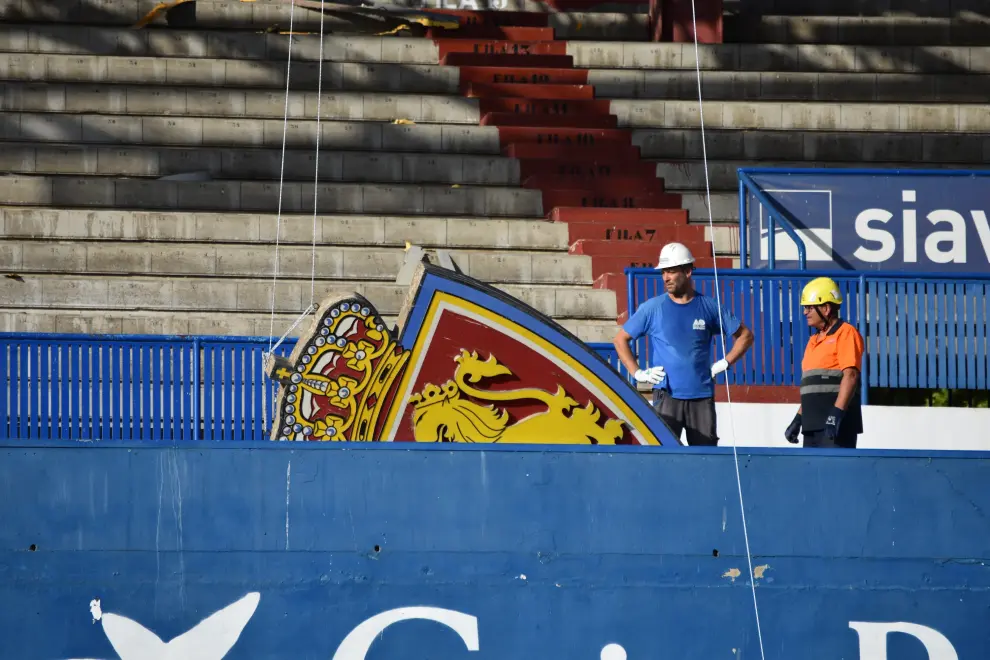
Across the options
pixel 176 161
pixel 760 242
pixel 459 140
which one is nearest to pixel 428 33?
pixel 459 140

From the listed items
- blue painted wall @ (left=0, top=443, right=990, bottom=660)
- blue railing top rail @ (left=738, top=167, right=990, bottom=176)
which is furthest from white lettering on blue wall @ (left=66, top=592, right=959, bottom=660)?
blue railing top rail @ (left=738, top=167, right=990, bottom=176)

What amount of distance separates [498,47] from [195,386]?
10.4 m

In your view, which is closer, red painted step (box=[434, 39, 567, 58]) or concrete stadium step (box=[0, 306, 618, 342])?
concrete stadium step (box=[0, 306, 618, 342])

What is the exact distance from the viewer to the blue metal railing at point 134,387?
8336 mm

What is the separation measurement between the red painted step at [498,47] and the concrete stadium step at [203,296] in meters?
5.57

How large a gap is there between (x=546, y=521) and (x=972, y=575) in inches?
83.7

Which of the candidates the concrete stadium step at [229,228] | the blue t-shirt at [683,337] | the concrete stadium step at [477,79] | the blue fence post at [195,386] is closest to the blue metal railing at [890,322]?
the blue t-shirt at [683,337]

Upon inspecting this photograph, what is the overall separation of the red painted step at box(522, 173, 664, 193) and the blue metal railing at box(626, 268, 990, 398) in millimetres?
5145

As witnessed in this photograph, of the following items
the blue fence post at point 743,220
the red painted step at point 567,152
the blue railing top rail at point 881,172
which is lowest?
the blue fence post at point 743,220

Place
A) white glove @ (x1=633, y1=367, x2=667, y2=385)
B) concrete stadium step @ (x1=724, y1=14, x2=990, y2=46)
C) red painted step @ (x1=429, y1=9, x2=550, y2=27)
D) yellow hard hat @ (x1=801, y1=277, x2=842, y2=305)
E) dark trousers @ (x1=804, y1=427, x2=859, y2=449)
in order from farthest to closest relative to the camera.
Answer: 1. concrete stadium step @ (x1=724, y1=14, x2=990, y2=46)
2. red painted step @ (x1=429, y1=9, x2=550, y2=27)
3. yellow hard hat @ (x1=801, y1=277, x2=842, y2=305)
4. dark trousers @ (x1=804, y1=427, x2=859, y2=449)
5. white glove @ (x1=633, y1=367, x2=667, y2=385)

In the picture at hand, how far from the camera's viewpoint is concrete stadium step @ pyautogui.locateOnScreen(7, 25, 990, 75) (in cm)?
1686

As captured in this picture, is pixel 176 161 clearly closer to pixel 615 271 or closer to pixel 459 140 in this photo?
pixel 459 140

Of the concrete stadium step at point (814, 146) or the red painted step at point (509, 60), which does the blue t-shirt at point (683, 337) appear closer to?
the concrete stadium step at point (814, 146)

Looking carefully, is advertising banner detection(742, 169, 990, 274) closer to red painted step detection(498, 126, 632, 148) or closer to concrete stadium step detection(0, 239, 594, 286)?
concrete stadium step detection(0, 239, 594, 286)
